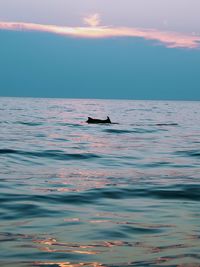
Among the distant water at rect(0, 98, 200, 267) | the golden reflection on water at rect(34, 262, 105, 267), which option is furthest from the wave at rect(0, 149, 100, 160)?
the golden reflection on water at rect(34, 262, 105, 267)

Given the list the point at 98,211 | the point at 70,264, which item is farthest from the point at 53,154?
the point at 70,264

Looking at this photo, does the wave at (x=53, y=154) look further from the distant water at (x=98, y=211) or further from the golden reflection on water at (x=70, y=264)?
the golden reflection on water at (x=70, y=264)

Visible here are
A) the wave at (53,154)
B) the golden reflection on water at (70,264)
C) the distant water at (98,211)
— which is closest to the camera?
the golden reflection on water at (70,264)

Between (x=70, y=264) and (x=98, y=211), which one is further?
(x=98, y=211)

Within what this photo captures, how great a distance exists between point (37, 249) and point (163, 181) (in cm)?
675

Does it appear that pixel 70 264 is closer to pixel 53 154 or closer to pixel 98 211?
pixel 98 211

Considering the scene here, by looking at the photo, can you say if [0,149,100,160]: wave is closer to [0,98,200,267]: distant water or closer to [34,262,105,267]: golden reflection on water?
[0,98,200,267]: distant water

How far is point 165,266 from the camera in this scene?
5109 millimetres

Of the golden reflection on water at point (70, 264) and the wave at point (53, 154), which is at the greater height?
the golden reflection on water at point (70, 264)

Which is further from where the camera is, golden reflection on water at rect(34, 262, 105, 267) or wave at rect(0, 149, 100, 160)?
wave at rect(0, 149, 100, 160)

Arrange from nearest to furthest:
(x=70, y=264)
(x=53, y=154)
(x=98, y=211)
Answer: (x=70, y=264)
(x=98, y=211)
(x=53, y=154)

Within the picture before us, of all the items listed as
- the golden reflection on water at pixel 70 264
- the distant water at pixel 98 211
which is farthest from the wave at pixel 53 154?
the golden reflection on water at pixel 70 264

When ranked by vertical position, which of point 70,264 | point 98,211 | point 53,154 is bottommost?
point 53,154

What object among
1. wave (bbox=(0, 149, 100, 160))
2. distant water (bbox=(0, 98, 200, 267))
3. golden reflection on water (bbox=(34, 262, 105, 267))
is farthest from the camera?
wave (bbox=(0, 149, 100, 160))
